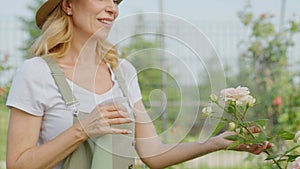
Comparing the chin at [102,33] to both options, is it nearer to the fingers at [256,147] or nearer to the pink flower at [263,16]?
the fingers at [256,147]

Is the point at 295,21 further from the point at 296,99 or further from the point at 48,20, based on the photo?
the point at 48,20

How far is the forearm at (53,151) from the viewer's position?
1.78 meters

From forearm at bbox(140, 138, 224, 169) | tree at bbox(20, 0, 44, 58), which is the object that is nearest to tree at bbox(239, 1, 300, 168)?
tree at bbox(20, 0, 44, 58)

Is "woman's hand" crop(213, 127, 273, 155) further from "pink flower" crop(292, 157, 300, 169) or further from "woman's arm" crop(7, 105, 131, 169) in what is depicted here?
"woman's arm" crop(7, 105, 131, 169)

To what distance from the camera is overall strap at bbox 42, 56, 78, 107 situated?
191 centimetres

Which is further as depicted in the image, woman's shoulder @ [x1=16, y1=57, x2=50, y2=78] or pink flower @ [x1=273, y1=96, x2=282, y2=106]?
pink flower @ [x1=273, y1=96, x2=282, y2=106]

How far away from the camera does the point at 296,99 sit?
553 cm

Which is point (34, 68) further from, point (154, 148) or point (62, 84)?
point (154, 148)

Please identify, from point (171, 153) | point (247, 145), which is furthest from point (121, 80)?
point (247, 145)

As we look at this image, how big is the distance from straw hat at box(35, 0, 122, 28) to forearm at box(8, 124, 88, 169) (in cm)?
44

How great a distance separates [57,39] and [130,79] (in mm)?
268

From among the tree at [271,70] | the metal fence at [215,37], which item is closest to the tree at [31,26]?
the metal fence at [215,37]

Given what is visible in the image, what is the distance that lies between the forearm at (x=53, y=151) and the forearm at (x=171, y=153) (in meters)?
0.36

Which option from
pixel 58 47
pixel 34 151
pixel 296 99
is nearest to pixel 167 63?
pixel 58 47
